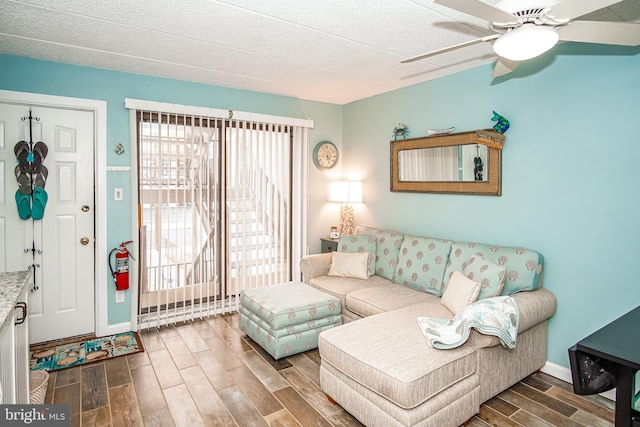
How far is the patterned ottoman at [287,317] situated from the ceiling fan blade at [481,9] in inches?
94.6

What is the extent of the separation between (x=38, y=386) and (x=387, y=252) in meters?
2.98

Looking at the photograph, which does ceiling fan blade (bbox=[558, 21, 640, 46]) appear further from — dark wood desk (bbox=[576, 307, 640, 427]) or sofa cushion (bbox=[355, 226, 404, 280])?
sofa cushion (bbox=[355, 226, 404, 280])

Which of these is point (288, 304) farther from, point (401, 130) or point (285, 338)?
point (401, 130)

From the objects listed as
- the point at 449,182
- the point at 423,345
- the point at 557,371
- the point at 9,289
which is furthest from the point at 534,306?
the point at 9,289

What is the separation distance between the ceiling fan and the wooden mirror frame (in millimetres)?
1442

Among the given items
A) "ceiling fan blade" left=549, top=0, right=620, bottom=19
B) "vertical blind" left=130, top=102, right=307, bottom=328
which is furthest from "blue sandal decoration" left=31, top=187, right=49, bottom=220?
"ceiling fan blade" left=549, top=0, right=620, bottom=19

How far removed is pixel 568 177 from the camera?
2781mm

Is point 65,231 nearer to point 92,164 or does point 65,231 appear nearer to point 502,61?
point 92,164

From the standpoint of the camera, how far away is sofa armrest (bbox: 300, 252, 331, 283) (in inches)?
155

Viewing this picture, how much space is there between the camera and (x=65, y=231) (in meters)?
3.47

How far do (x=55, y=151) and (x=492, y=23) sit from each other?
3596 mm

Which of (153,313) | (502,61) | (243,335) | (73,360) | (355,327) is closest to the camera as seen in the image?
(502,61)

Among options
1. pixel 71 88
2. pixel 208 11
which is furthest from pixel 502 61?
pixel 71 88

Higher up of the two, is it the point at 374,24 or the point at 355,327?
the point at 374,24
